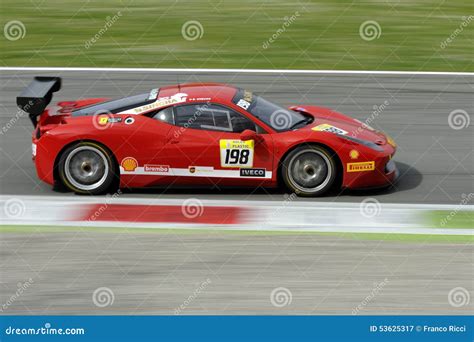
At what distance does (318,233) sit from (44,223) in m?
2.98

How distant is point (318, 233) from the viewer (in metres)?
9.17

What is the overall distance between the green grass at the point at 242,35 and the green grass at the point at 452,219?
24.3ft

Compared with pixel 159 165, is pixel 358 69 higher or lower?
higher

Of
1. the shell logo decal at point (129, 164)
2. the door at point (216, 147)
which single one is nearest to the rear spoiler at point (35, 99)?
the shell logo decal at point (129, 164)

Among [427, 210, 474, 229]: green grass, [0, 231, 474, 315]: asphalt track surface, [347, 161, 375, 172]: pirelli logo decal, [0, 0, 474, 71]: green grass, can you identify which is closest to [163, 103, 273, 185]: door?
[347, 161, 375, 172]: pirelli logo decal

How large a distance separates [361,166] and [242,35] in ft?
31.5

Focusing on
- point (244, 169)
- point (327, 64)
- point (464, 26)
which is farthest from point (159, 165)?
point (464, 26)

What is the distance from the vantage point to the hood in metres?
10.6

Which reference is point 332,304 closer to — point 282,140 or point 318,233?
point 318,233

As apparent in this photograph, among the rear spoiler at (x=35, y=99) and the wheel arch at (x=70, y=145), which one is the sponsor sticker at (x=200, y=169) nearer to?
the wheel arch at (x=70, y=145)

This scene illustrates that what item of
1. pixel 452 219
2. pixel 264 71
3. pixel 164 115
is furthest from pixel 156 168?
pixel 264 71

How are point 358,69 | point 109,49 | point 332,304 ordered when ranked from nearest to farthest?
point 332,304 → point 358,69 → point 109,49

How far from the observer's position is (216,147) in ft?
33.6

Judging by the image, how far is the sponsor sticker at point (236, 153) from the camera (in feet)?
33.5
